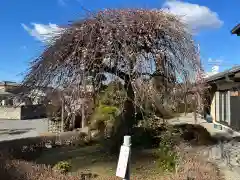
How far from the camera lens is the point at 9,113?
39.8 m

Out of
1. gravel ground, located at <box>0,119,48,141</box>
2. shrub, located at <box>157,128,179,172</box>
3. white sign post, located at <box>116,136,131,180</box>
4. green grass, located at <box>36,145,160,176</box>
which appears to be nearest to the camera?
white sign post, located at <box>116,136,131,180</box>

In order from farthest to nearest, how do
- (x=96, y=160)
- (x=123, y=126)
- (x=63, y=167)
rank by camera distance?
(x=123, y=126) < (x=96, y=160) < (x=63, y=167)

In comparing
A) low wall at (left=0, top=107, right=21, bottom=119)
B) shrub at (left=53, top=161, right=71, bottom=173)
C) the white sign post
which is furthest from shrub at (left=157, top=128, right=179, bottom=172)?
low wall at (left=0, top=107, right=21, bottom=119)

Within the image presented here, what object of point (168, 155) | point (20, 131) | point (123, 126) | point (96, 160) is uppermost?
point (123, 126)

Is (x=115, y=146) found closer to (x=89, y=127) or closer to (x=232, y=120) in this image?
(x=89, y=127)

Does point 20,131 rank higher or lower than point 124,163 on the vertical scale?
lower

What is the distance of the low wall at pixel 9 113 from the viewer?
128 feet

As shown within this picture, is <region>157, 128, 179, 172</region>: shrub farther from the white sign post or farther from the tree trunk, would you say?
the white sign post

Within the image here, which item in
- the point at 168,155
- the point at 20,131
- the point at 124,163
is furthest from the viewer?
the point at 20,131

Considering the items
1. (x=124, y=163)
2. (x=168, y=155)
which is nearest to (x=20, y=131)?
(x=168, y=155)

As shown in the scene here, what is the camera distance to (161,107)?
38.7 feet

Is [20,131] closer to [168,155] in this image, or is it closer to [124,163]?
[168,155]

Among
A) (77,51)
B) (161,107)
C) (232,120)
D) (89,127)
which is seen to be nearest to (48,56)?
(77,51)

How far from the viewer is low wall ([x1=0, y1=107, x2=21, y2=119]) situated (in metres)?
39.0
